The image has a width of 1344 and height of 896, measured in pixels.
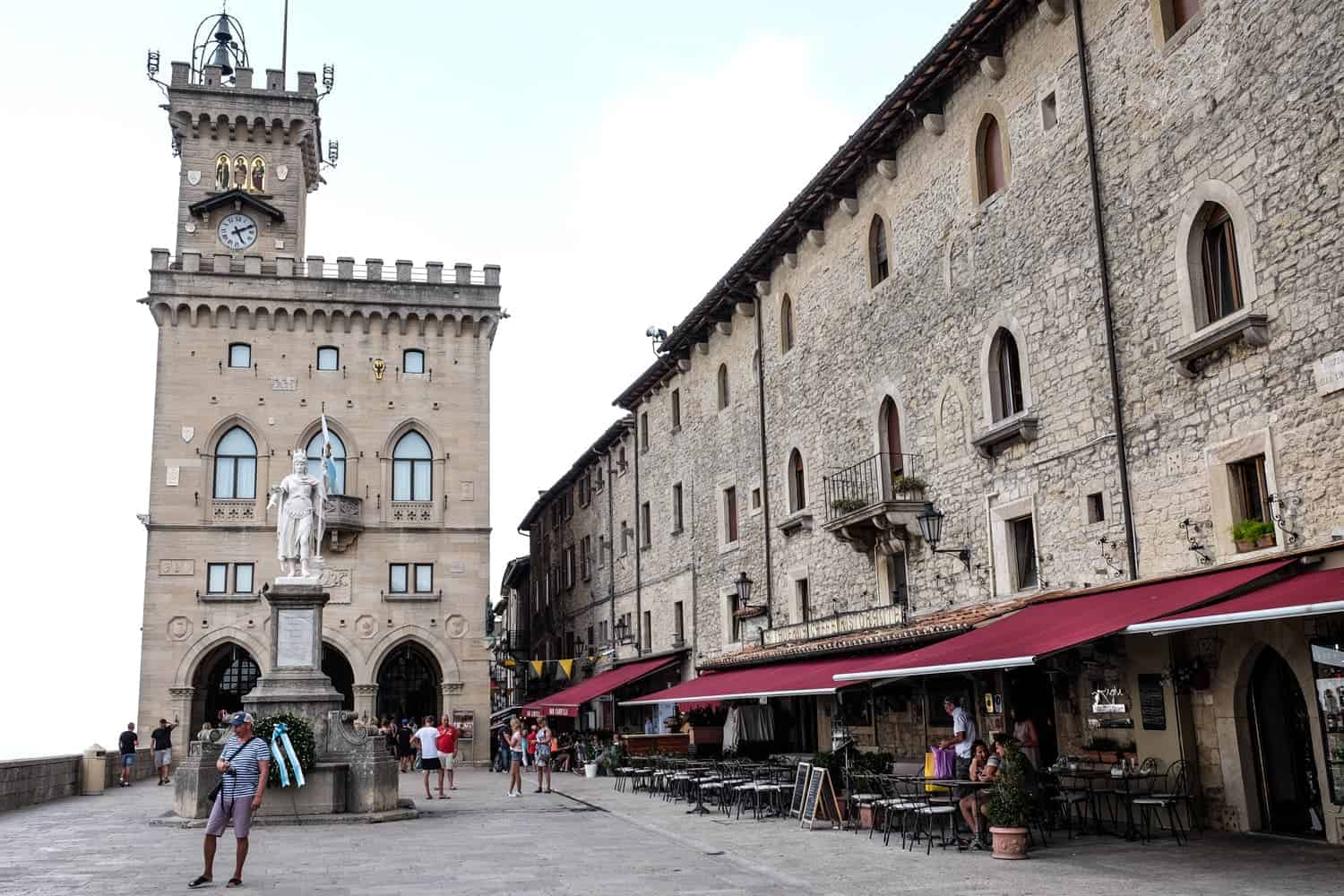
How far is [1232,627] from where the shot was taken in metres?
13.1

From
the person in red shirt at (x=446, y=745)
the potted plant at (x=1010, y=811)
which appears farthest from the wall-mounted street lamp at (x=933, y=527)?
the person in red shirt at (x=446, y=745)

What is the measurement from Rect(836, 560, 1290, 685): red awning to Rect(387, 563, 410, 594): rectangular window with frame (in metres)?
24.3

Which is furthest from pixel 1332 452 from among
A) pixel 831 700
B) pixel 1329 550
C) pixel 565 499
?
pixel 565 499

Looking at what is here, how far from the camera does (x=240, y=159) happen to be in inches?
1635

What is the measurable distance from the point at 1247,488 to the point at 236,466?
31.1 m

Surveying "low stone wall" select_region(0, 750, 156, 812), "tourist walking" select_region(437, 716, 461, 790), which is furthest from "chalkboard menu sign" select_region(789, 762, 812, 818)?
"low stone wall" select_region(0, 750, 156, 812)

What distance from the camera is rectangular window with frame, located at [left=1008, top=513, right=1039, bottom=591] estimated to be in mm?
17141

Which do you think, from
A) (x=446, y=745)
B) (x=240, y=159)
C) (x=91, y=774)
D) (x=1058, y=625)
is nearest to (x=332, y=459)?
(x=240, y=159)

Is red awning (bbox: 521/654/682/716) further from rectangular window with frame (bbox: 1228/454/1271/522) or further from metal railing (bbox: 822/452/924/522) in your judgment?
rectangular window with frame (bbox: 1228/454/1271/522)

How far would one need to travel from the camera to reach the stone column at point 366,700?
35812mm

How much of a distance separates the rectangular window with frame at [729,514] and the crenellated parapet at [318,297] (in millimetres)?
13666

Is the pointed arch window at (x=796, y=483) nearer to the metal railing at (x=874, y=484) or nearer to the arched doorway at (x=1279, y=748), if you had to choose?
the metal railing at (x=874, y=484)

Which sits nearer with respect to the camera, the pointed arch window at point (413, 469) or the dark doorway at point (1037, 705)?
the dark doorway at point (1037, 705)

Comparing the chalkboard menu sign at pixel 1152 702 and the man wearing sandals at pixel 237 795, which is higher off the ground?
the chalkboard menu sign at pixel 1152 702
